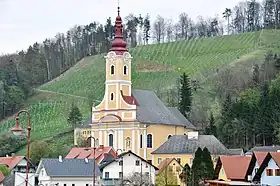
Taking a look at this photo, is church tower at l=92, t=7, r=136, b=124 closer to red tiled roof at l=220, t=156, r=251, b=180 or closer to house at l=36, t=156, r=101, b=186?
house at l=36, t=156, r=101, b=186

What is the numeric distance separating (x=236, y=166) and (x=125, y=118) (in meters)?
41.9

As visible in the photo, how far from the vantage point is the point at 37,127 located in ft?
442

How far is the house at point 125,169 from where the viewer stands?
74000 millimetres

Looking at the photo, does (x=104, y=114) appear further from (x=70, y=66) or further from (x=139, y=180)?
(x=70, y=66)

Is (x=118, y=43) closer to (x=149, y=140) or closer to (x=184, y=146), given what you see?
(x=149, y=140)

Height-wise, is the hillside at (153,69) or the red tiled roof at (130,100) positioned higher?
the hillside at (153,69)

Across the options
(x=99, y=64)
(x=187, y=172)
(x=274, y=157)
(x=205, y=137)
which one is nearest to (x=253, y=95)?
(x=205, y=137)

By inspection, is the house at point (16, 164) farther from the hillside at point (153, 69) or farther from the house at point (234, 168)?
the hillside at point (153, 69)

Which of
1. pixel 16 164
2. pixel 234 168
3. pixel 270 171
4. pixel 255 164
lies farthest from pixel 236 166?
pixel 16 164

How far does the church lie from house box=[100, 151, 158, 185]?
19276 millimetres

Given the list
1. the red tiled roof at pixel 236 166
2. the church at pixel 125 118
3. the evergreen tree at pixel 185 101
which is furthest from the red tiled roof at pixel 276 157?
the evergreen tree at pixel 185 101

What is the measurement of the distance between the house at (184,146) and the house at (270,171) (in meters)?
31.6

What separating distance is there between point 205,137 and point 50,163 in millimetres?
23798

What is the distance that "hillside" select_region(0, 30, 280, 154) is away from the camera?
470ft
